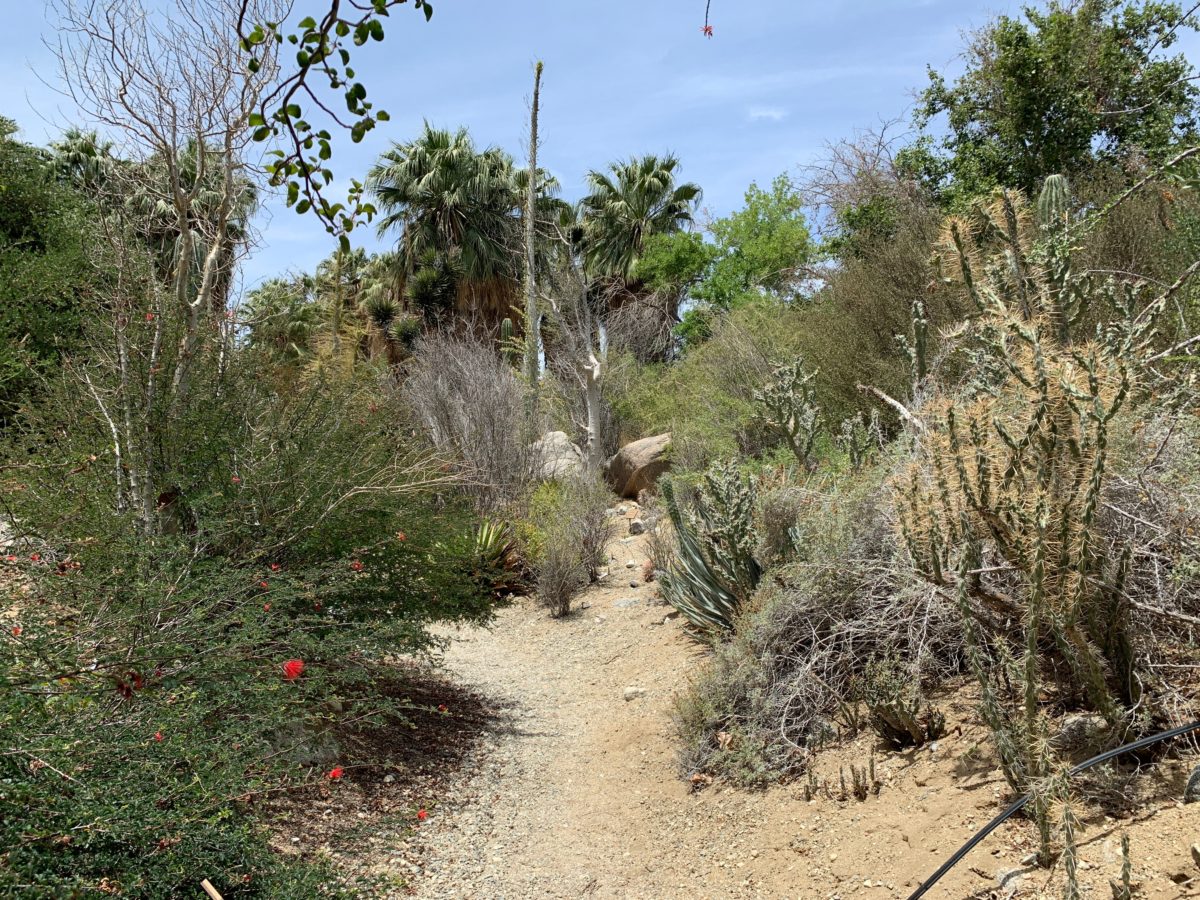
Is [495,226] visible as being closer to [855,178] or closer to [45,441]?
[855,178]

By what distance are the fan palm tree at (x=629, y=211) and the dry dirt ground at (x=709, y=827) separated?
23.2 m

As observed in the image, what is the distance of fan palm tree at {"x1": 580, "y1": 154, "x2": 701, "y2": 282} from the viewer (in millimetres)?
29594

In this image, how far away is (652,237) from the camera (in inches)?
1135

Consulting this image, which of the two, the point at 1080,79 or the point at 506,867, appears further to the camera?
Answer: the point at 1080,79

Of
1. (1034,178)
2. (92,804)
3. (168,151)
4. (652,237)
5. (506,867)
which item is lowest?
(506,867)

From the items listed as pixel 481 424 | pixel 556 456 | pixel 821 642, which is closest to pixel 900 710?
pixel 821 642

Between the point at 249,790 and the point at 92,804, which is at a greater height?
the point at 92,804

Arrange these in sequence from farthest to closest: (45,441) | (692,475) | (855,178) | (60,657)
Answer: (855,178) → (692,475) → (45,441) → (60,657)

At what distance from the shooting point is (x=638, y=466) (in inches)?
728

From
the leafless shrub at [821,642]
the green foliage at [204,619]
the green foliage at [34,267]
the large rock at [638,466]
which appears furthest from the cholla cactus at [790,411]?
the large rock at [638,466]

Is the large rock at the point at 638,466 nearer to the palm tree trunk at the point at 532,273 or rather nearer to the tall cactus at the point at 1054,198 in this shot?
the palm tree trunk at the point at 532,273

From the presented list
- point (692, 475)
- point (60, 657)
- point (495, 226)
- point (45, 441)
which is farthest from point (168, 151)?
point (495, 226)

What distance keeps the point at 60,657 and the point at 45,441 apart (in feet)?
14.5

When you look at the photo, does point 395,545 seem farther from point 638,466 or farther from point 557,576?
point 638,466
